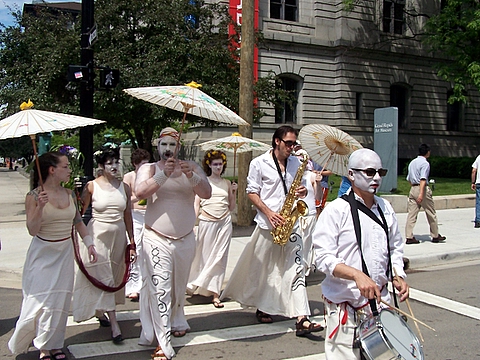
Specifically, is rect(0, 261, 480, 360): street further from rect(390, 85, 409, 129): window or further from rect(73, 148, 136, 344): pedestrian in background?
rect(390, 85, 409, 129): window

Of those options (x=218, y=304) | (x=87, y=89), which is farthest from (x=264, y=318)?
(x=87, y=89)

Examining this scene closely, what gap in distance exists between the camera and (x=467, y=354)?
5109 mm

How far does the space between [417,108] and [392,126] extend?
1998cm

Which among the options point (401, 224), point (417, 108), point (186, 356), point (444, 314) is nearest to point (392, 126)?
point (401, 224)

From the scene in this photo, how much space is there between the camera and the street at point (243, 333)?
5.09 m

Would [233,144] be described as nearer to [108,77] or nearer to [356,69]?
[108,77]

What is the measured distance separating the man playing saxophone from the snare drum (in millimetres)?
2468

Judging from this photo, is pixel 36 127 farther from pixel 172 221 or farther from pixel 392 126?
pixel 392 126

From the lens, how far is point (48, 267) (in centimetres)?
474

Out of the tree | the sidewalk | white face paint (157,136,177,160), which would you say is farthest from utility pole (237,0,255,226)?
the tree

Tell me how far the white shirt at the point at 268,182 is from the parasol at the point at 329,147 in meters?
0.54

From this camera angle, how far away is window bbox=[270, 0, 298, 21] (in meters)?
31.3

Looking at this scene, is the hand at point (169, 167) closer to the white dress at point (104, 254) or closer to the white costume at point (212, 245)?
the white dress at point (104, 254)

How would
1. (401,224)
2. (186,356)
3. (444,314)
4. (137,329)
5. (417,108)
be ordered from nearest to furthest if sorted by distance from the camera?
(186,356) → (137,329) → (444,314) → (401,224) → (417,108)
